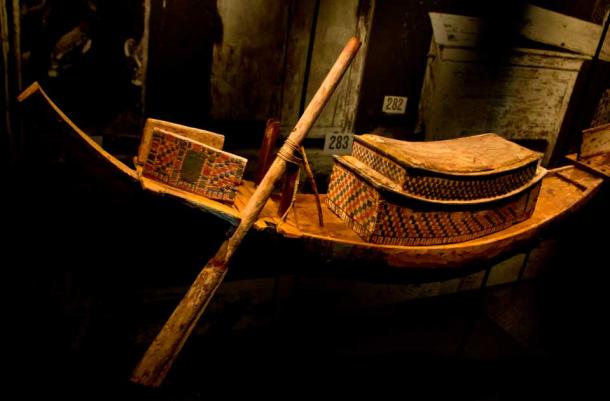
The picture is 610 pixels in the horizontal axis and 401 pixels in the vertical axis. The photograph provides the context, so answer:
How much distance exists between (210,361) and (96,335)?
84 centimetres

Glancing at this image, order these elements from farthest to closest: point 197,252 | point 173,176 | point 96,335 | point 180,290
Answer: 1. point 180,290
2. point 96,335
3. point 197,252
4. point 173,176

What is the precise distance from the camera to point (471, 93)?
410 cm

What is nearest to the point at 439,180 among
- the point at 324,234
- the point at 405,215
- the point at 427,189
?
the point at 427,189

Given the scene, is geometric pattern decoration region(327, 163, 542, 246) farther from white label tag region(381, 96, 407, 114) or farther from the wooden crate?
the wooden crate

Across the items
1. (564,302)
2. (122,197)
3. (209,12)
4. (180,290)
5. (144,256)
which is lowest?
(564,302)

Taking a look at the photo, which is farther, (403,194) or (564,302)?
(564,302)

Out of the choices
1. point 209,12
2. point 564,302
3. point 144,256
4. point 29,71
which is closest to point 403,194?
point 144,256

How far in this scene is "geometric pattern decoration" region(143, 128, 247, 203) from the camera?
2264mm

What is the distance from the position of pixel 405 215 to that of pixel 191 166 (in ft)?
4.33

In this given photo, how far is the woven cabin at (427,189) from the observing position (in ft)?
8.79

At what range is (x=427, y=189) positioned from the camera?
2738 mm

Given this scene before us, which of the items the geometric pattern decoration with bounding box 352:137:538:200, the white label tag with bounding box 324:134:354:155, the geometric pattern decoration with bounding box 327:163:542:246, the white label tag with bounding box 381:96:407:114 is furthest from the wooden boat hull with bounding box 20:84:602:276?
the white label tag with bounding box 381:96:407:114

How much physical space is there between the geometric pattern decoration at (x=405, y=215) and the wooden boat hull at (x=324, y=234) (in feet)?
0.19

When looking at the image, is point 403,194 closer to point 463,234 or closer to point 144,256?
point 463,234
